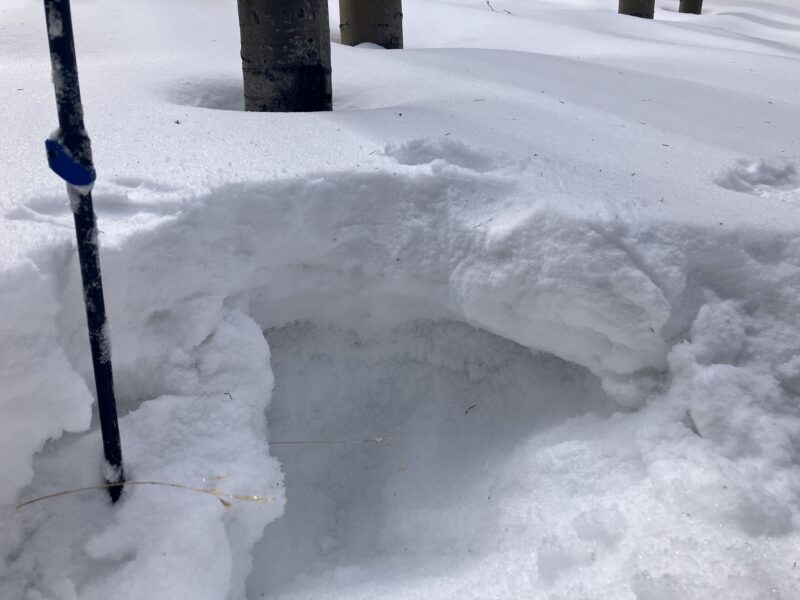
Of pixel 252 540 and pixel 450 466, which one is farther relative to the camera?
pixel 450 466

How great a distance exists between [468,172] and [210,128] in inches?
27.8

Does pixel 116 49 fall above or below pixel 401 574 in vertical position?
above

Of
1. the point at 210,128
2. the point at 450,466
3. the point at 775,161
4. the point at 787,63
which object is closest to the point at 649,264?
the point at 450,466

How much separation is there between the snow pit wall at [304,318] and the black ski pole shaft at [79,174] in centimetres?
8

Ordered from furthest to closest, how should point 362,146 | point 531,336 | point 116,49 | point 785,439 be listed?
1. point 116,49
2. point 362,146
3. point 531,336
4. point 785,439

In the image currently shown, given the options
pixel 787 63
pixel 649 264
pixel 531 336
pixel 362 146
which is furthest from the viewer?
pixel 787 63

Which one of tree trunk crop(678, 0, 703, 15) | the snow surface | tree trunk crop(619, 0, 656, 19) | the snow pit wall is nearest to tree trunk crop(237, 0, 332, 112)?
the snow surface

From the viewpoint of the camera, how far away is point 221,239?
4.50 ft

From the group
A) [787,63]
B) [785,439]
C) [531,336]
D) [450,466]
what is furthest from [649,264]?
[787,63]

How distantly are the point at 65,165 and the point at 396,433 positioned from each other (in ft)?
3.08

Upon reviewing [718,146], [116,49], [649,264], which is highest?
[116,49]

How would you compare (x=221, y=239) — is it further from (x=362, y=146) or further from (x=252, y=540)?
(x=252, y=540)

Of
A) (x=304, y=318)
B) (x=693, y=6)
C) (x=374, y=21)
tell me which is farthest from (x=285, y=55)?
(x=693, y=6)

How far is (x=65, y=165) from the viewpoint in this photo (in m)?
0.93
